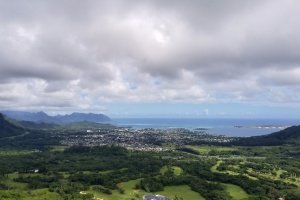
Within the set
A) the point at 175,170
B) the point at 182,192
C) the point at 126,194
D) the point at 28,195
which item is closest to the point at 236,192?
the point at 182,192

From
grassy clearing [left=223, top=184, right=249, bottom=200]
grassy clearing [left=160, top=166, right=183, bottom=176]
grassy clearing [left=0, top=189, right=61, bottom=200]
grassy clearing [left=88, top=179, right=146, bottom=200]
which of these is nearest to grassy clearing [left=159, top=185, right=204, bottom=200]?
grassy clearing [left=88, top=179, right=146, bottom=200]

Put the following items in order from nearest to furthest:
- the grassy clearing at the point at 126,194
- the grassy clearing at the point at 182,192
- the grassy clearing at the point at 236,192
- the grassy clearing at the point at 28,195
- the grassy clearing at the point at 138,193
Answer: the grassy clearing at the point at 28,195 → the grassy clearing at the point at 126,194 → the grassy clearing at the point at 138,193 → the grassy clearing at the point at 182,192 → the grassy clearing at the point at 236,192

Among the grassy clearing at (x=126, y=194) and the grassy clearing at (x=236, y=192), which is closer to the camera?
the grassy clearing at (x=126, y=194)

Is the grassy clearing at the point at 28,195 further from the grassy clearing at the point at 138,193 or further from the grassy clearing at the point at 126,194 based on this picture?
the grassy clearing at the point at 138,193

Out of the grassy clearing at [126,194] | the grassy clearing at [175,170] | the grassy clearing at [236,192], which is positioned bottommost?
the grassy clearing at [126,194]

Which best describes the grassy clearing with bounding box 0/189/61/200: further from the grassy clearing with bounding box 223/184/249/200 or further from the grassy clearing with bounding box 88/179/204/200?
the grassy clearing with bounding box 223/184/249/200

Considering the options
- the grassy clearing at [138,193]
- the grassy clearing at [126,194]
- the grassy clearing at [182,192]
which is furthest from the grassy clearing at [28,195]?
the grassy clearing at [182,192]

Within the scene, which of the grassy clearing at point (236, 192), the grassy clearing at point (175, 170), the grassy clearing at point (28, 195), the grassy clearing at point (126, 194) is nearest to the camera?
the grassy clearing at point (28, 195)

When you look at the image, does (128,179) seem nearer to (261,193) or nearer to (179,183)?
(179,183)
